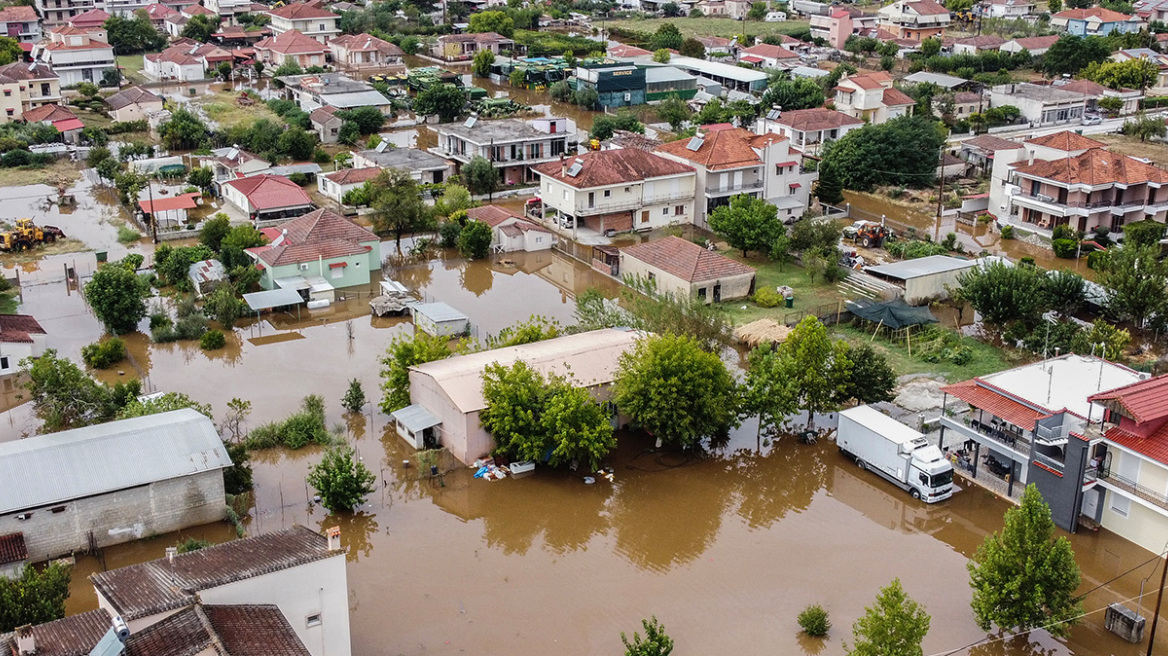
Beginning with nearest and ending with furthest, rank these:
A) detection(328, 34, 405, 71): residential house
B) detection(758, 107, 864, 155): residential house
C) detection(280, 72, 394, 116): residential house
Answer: detection(758, 107, 864, 155): residential house, detection(280, 72, 394, 116): residential house, detection(328, 34, 405, 71): residential house

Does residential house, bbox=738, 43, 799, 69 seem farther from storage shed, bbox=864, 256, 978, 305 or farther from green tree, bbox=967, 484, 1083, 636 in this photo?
green tree, bbox=967, 484, 1083, 636

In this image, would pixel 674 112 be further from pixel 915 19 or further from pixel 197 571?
pixel 197 571

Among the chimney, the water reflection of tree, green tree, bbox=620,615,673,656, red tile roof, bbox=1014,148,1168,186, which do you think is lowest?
the water reflection of tree

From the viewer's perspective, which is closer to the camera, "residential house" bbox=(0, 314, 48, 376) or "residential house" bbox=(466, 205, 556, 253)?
"residential house" bbox=(0, 314, 48, 376)

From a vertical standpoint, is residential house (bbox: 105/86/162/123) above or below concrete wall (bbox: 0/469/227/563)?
above

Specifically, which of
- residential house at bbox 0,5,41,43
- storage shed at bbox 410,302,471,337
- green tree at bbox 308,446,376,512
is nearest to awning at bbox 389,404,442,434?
green tree at bbox 308,446,376,512

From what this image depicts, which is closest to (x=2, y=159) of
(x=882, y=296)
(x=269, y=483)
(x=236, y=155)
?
(x=236, y=155)

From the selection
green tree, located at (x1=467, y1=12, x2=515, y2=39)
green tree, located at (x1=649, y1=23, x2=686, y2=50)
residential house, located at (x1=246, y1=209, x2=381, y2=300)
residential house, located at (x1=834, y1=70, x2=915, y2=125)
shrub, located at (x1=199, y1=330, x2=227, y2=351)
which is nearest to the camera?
shrub, located at (x1=199, y1=330, x2=227, y2=351)
